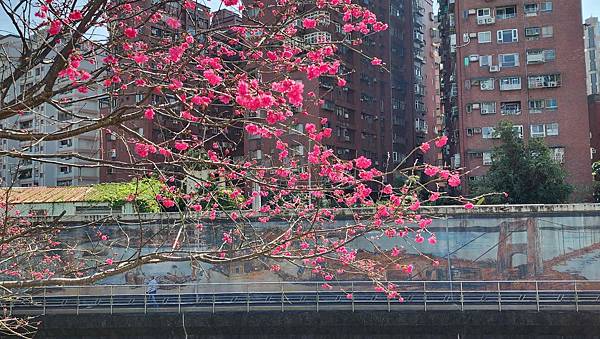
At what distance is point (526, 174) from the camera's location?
929 inches

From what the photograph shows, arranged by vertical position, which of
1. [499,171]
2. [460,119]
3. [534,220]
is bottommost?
[534,220]

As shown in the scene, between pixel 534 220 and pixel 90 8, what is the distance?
15113 millimetres

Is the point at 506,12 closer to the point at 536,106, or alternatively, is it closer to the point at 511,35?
the point at 511,35

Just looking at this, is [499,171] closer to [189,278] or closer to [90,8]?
[189,278]

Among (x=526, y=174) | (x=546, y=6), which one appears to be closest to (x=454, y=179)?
(x=526, y=174)

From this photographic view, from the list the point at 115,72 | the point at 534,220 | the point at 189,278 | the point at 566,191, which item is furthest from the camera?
the point at 566,191

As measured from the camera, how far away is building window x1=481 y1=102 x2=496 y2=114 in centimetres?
2927

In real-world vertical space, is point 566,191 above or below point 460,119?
below

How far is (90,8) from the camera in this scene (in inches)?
146

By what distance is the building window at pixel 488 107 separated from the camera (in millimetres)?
29266

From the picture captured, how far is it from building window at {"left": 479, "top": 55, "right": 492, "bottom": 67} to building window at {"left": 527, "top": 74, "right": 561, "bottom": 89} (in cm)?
216

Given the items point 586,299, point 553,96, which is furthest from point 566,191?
point 586,299

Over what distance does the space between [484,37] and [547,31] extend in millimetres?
3024

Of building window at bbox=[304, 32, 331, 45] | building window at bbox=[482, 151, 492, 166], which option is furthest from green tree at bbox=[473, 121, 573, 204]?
building window at bbox=[304, 32, 331, 45]
